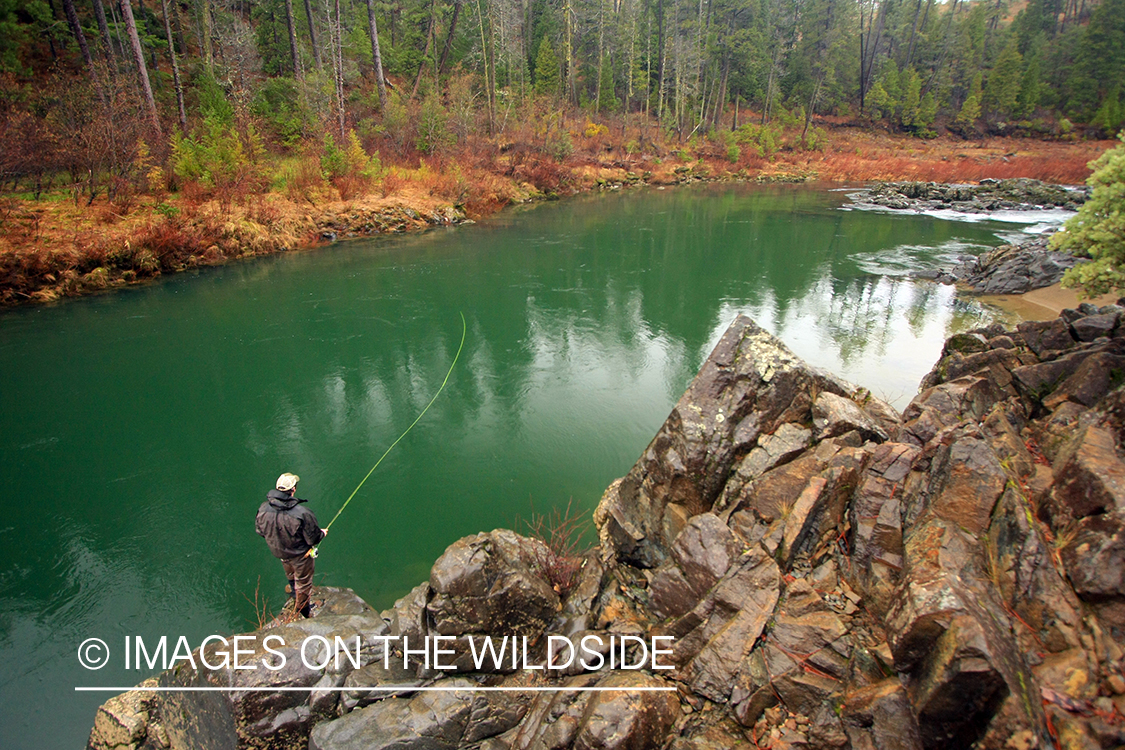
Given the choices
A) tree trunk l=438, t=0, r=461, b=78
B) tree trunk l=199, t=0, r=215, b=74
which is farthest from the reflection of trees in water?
tree trunk l=438, t=0, r=461, b=78

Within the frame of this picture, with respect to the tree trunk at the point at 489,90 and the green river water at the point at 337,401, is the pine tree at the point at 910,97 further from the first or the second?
the green river water at the point at 337,401

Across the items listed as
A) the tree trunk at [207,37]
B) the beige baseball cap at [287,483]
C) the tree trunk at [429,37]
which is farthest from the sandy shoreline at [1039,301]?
the tree trunk at [429,37]

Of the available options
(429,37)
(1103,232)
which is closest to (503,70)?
(429,37)

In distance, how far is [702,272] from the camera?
22125mm

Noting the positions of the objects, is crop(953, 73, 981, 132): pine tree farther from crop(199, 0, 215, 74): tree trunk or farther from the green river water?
crop(199, 0, 215, 74): tree trunk

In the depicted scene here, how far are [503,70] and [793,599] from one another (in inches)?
2205

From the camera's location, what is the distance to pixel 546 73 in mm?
53281

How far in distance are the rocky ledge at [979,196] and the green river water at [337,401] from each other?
14738 mm

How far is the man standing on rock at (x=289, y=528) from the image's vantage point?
5797mm

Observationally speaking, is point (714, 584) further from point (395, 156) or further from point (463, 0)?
point (463, 0)

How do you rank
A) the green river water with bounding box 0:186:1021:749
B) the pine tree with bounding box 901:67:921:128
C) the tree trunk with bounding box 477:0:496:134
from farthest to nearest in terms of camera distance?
1. the pine tree with bounding box 901:67:921:128
2. the tree trunk with bounding box 477:0:496:134
3. the green river water with bounding box 0:186:1021:749

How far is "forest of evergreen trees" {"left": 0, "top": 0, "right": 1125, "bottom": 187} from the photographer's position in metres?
24.2

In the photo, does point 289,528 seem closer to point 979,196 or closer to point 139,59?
point 139,59

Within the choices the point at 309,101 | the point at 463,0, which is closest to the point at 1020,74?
the point at 463,0
